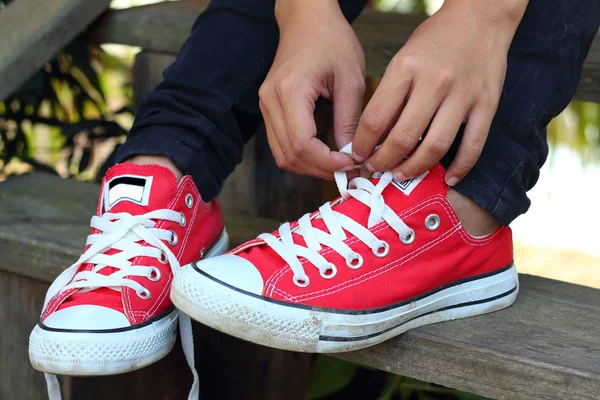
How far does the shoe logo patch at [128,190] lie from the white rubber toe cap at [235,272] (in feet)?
0.54

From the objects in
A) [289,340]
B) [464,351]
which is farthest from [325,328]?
[464,351]

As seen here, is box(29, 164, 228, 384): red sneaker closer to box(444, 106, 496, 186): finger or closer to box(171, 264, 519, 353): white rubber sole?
box(171, 264, 519, 353): white rubber sole

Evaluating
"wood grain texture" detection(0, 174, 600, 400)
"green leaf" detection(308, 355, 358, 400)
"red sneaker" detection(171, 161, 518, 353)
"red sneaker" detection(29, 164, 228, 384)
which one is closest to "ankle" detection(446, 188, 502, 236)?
"red sneaker" detection(171, 161, 518, 353)

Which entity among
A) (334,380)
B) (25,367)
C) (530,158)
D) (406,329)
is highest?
(530,158)

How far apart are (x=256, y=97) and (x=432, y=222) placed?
33 cm

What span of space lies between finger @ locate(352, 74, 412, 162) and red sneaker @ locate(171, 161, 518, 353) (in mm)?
65

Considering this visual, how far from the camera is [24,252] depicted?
1131 millimetres

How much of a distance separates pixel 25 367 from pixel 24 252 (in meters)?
0.19

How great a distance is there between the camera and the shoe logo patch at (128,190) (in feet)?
3.01

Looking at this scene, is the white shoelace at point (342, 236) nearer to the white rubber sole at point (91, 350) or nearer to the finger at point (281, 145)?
the finger at point (281, 145)

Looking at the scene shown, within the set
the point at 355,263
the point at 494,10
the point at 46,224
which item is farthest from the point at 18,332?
the point at 494,10

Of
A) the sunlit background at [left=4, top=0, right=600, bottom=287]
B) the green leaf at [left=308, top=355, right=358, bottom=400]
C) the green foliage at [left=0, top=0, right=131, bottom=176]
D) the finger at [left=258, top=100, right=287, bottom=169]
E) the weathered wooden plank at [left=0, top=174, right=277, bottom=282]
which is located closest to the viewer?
the finger at [left=258, top=100, right=287, bottom=169]

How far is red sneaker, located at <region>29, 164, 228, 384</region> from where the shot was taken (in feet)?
2.63

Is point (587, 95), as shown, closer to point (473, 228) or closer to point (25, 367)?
point (473, 228)
